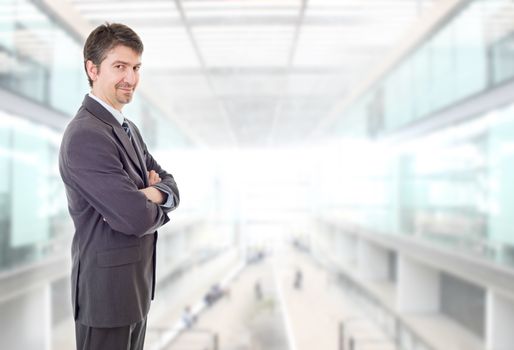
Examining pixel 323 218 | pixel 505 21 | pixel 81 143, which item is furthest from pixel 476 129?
pixel 323 218

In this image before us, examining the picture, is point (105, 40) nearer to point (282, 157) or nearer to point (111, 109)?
point (111, 109)

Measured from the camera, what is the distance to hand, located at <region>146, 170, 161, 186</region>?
3.92 ft

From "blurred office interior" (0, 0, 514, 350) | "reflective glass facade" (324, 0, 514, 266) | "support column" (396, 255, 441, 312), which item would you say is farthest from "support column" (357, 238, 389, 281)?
"support column" (396, 255, 441, 312)

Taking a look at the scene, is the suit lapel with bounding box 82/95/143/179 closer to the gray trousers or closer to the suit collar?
the suit collar

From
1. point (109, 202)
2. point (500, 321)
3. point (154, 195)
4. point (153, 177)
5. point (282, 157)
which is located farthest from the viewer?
point (282, 157)

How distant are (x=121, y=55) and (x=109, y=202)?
37 cm

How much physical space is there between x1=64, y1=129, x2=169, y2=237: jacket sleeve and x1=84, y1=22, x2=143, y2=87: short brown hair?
0.20 metres

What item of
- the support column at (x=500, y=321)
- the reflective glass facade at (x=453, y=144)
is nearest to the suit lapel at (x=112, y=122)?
the reflective glass facade at (x=453, y=144)

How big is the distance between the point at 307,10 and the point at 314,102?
4571mm

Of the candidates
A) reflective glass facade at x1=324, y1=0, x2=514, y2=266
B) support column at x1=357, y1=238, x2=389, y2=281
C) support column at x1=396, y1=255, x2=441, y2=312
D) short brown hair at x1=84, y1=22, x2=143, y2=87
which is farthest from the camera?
support column at x1=357, y1=238, x2=389, y2=281

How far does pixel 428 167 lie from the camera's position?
6.77m

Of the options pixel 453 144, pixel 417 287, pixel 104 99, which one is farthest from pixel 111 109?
pixel 417 287

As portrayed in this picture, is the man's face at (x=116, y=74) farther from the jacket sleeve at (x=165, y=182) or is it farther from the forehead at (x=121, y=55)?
the jacket sleeve at (x=165, y=182)

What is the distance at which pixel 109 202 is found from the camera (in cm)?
100
